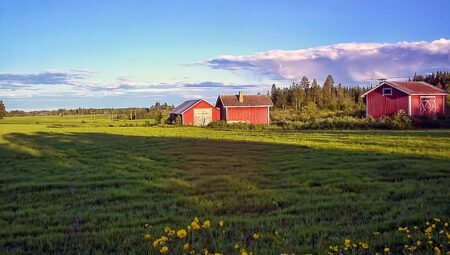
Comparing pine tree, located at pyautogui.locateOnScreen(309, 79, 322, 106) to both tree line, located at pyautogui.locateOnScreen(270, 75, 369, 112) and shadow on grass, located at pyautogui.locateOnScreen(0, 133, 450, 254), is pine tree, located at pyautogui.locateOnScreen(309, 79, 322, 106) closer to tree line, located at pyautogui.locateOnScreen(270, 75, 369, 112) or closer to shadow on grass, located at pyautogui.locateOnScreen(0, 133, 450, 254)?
tree line, located at pyautogui.locateOnScreen(270, 75, 369, 112)

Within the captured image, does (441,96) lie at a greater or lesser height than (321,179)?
greater

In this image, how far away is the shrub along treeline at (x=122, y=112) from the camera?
4045 inches

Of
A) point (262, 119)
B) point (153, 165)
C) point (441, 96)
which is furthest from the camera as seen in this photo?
point (262, 119)

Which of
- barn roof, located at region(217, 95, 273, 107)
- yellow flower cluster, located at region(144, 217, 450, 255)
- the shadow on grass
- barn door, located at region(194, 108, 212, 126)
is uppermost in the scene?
barn roof, located at region(217, 95, 273, 107)

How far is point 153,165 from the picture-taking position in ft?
57.5

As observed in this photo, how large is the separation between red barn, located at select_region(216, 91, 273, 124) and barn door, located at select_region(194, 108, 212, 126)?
2097 millimetres

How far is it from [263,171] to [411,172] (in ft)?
14.9

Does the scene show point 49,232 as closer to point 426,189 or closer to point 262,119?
point 426,189

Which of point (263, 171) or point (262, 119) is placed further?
point (262, 119)

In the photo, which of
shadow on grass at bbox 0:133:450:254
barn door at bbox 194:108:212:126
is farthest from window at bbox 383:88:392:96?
shadow on grass at bbox 0:133:450:254

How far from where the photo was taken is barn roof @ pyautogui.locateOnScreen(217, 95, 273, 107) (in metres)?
65.3

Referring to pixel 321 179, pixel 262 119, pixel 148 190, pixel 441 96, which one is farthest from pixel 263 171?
pixel 262 119

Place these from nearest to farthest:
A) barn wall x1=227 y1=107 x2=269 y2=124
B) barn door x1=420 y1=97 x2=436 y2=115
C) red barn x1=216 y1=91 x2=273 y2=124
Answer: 1. barn door x1=420 y1=97 x2=436 y2=115
2. red barn x1=216 y1=91 x2=273 y2=124
3. barn wall x1=227 y1=107 x2=269 y2=124

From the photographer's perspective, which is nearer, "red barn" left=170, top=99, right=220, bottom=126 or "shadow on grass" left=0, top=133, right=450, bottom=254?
"shadow on grass" left=0, top=133, right=450, bottom=254
